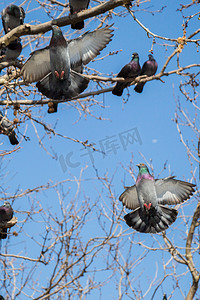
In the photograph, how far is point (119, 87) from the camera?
4.47 metres

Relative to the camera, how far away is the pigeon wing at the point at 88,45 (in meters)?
3.54

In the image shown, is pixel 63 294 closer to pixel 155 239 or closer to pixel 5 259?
pixel 5 259

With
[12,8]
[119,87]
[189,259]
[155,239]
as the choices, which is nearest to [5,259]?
[155,239]

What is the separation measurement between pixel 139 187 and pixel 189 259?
228cm

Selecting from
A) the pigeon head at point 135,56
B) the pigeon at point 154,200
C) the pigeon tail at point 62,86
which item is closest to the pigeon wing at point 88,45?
the pigeon tail at point 62,86

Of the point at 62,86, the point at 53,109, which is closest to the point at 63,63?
the point at 62,86

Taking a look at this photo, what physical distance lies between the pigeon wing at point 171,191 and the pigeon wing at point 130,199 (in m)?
0.24

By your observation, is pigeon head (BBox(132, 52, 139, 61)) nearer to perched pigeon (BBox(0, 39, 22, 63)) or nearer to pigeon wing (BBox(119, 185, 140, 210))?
perched pigeon (BBox(0, 39, 22, 63))

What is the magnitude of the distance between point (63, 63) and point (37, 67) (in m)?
0.32

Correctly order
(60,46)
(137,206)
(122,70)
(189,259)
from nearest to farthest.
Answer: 1. (60,46)
2. (137,206)
3. (122,70)
4. (189,259)

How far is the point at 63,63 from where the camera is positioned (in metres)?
Answer: 3.51

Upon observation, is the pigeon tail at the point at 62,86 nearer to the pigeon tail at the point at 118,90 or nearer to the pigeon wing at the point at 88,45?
the pigeon wing at the point at 88,45

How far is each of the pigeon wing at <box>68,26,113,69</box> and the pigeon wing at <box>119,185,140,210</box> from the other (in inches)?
52.8

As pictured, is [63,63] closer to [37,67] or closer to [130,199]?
[37,67]
